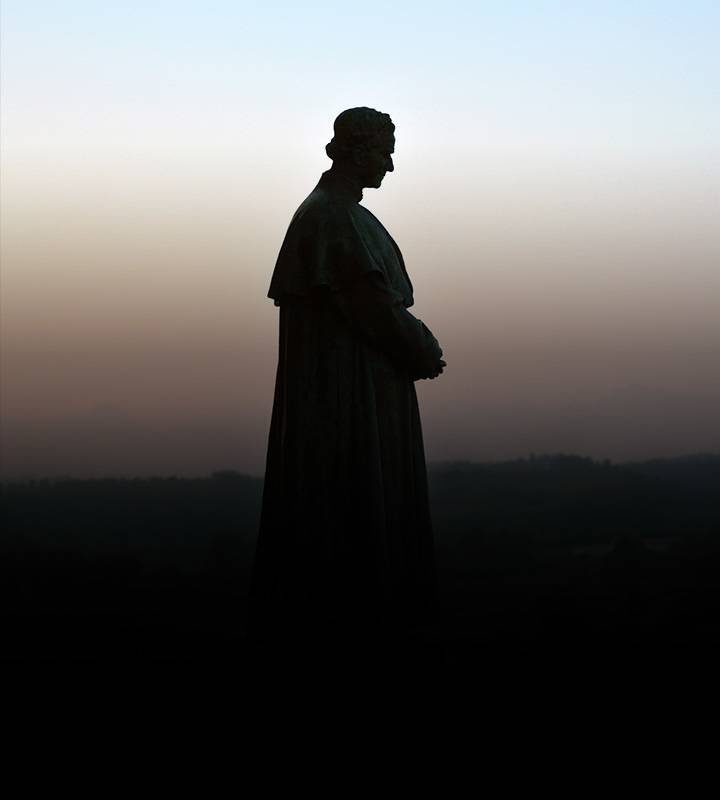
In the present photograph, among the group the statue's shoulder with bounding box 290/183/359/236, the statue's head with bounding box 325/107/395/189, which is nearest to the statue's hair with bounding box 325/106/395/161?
the statue's head with bounding box 325/107/395/189

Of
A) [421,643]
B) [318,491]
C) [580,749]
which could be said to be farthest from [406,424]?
[580,749]

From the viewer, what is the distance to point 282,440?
12.0 m

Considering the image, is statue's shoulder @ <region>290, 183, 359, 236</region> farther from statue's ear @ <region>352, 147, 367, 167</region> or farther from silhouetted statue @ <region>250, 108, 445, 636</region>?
statue's ear @ <region>352, 147, 367, 167</region>

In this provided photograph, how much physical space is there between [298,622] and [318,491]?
3.26 ft

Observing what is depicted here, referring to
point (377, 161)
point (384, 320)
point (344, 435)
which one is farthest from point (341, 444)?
point (377, 161)

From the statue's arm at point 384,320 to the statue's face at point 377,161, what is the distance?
0.96 metres

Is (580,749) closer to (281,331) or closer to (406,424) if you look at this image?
(406,424)

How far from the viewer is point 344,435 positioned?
462 inches

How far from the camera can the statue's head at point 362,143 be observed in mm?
12031

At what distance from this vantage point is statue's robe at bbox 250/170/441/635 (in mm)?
11617

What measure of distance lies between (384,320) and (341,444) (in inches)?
39.3

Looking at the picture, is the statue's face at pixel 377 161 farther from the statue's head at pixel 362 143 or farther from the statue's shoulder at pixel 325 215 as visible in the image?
the statue's shoulder at pixel 325 215

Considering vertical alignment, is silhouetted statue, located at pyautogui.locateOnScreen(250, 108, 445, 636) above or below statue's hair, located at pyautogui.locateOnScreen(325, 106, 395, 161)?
below

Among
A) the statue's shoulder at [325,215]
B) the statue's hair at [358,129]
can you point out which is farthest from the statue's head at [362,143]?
the statue's shoulder at [325,215]
